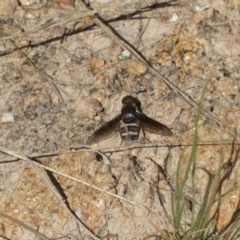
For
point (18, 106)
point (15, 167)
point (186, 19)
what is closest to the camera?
point (15, 167)

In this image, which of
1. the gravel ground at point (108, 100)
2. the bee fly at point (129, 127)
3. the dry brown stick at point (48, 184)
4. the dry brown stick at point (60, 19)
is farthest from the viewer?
the dry brown stick at point (60, 19)

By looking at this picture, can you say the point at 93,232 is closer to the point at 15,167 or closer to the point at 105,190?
the point at 105,190

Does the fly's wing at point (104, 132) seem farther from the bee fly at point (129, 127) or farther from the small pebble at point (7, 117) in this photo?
the small pebble at point (7, 117)

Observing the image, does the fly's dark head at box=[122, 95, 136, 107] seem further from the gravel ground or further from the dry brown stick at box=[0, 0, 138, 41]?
the dry brown stick at box=[0, 0, 138, 41]

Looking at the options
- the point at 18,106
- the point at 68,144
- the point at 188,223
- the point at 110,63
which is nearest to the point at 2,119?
the point at 18,106

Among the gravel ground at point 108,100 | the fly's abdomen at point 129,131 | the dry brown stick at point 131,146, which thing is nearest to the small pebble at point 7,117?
the gravel ground at point 108,100
